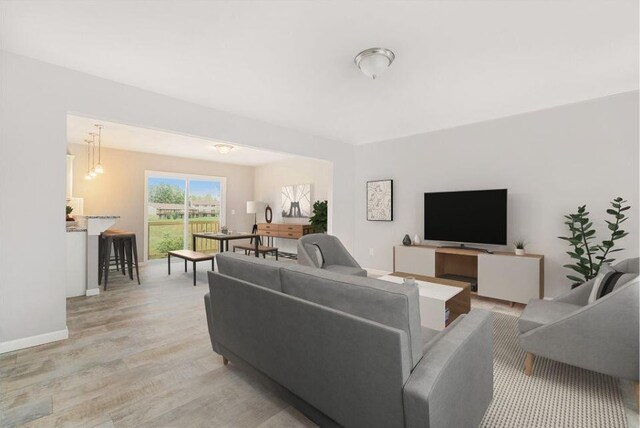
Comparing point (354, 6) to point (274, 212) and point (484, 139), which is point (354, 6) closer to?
point (484, 139)

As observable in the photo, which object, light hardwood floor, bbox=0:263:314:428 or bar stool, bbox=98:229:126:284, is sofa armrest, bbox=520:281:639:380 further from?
bar stool, bbox=98:229:126:284

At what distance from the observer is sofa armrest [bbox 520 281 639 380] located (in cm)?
165

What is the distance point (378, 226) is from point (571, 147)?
2.83 metres

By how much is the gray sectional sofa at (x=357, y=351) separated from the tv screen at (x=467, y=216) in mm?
2606

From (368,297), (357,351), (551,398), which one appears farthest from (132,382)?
(551,398)

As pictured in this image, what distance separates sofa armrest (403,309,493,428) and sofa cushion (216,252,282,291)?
0.85 m

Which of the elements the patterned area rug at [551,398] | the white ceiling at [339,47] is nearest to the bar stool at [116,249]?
the white ceiling at [339,47]

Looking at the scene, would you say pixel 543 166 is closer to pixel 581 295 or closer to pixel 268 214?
pixel 581 295

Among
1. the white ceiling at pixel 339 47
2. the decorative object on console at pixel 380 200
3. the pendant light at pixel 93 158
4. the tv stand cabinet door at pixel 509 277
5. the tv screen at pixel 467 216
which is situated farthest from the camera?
the pendant light at pixel 93 158

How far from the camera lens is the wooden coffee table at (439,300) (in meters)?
2.50

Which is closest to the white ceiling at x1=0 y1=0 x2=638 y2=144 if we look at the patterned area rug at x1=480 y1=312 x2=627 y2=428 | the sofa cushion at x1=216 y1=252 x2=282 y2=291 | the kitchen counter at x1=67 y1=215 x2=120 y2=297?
the sofa cushion at x1=216 y1=252 x2=282 y2=291

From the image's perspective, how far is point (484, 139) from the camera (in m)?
4.11

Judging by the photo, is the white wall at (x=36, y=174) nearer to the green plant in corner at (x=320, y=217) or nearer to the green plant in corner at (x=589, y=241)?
the green plant in corner at (x=320, y=217)

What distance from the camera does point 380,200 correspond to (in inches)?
206
